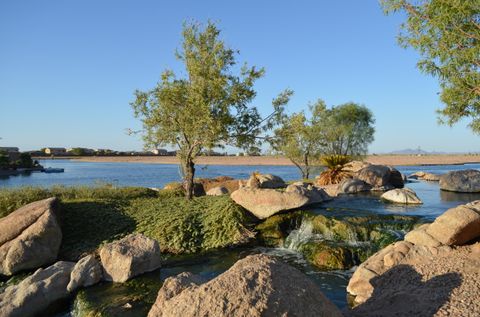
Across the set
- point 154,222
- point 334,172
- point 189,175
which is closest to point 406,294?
point 154,222

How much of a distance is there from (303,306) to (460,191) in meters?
28.0

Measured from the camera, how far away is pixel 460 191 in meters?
28.5

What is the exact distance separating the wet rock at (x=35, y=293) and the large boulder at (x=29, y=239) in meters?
2.76

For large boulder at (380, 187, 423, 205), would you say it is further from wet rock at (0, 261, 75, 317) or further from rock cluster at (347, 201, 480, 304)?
wet rock at (0, 261, 75, 317)

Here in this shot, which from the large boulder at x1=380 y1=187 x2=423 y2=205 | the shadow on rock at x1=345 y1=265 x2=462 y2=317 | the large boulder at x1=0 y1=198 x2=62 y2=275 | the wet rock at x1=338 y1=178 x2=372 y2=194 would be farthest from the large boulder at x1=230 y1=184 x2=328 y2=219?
the wet rock at x1=338 y1=178 x2=372 y2=194

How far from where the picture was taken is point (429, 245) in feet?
33.0

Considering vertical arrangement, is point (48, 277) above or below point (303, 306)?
below

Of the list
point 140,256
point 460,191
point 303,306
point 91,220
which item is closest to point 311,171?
point 460,191

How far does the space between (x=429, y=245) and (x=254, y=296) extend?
270 inches

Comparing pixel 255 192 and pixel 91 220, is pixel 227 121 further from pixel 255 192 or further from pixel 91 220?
pixel 91 220

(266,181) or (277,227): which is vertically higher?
(266,181)

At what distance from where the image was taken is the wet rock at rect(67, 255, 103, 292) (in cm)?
1086

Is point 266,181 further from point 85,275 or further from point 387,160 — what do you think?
point 387,160

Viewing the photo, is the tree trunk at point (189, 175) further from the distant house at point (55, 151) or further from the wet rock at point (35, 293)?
the distant house at point (55, 151)
